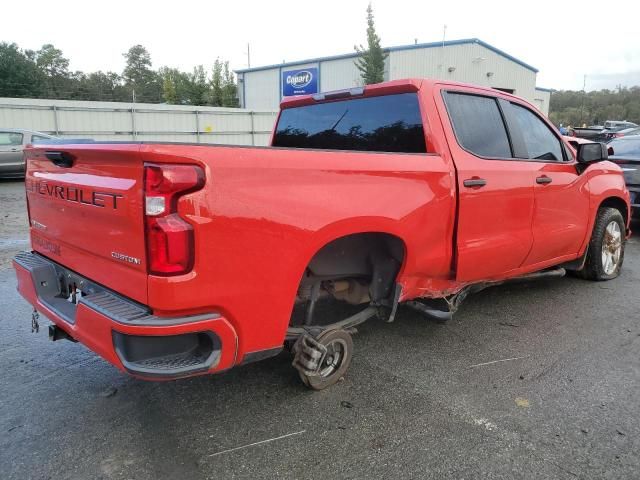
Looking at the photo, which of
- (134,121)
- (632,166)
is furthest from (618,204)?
(134,121)

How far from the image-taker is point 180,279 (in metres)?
2.24

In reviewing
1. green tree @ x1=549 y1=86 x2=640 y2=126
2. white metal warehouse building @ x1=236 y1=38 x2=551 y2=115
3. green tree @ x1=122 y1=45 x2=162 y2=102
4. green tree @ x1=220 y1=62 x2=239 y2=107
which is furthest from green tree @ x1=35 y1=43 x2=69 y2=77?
green tree @ x1=549 y1=86 x2=640 y2=126

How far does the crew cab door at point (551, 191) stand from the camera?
420 cm

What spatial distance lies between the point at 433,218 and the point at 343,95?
129cm

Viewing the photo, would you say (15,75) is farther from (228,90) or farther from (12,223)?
(12,223)

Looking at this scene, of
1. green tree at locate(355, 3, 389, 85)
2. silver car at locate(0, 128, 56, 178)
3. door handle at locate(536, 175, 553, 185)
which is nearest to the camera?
door handle at locate(536, 175, 553, 185)

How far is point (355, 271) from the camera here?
335 centimetres

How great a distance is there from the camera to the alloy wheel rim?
545 centimetres

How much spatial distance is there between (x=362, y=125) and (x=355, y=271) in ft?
3.86

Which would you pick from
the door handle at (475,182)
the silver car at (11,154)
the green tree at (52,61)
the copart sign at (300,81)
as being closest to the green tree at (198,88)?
the copart sign at (300,81)

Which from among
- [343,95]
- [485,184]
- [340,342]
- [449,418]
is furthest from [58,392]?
[485,184]

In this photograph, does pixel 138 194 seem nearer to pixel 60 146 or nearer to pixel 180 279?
pixel 180 279

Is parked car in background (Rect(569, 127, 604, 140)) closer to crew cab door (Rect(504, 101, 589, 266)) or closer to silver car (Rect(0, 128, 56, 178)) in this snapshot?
crew cab door (Rect(504, 101, 589, 266))

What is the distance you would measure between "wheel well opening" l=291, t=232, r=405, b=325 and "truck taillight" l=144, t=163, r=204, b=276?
994mm
